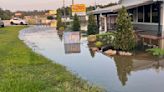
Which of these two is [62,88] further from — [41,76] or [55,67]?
[55,67]

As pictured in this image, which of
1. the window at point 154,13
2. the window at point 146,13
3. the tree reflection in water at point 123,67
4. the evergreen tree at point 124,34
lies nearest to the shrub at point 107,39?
the evergreen tree at point 124,34

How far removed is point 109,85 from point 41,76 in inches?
89.7

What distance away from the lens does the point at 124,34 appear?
2014cm

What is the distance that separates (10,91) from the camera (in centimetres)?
939

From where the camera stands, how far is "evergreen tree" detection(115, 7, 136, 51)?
65.1 feet

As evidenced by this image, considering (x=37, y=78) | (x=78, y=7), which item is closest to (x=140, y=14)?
(x=37, y=78)

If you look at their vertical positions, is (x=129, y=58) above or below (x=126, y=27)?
below

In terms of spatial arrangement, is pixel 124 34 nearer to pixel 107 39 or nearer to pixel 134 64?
pixel 107 39

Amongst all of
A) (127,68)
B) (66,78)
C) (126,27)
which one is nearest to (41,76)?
(66,78)

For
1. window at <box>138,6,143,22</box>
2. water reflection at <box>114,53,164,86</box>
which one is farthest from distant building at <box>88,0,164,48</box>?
water reflection at <box>114,53,164,86</box>

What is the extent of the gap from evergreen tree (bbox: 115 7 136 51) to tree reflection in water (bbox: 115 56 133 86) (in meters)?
2.04

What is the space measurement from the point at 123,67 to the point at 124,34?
5417mm

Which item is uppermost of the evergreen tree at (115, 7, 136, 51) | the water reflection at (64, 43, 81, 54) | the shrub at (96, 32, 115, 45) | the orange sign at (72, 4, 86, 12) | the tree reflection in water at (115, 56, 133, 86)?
the orange sign at (72, 4, 86, 12)

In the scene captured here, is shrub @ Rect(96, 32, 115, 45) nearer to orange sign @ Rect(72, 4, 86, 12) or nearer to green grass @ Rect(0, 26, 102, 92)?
green grass @ Rect(0, 26, 102, 92)
